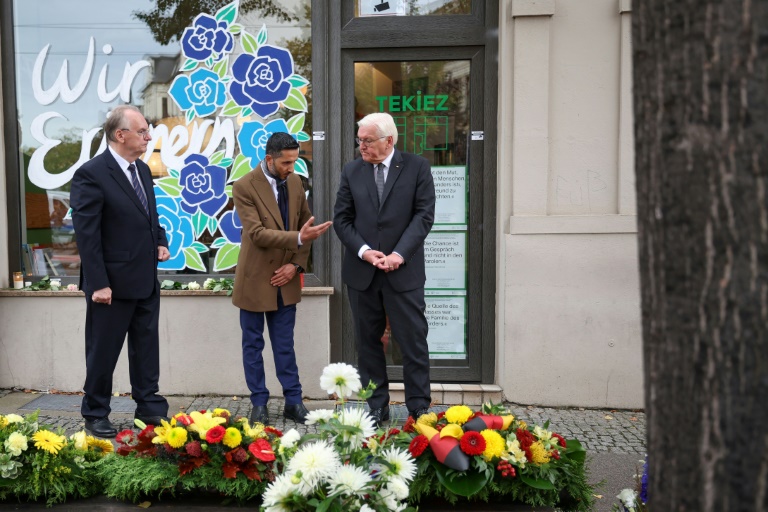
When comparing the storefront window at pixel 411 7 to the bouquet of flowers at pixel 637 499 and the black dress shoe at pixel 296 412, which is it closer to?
the black dress shoe at pixel 296 412

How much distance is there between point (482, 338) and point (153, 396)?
8.62 ft

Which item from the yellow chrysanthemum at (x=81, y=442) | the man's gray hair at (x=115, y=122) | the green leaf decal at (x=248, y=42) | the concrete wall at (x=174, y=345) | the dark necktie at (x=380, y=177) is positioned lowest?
the concrete wall at (x=174, y=345)

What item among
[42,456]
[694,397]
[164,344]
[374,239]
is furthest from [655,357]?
[164,344]

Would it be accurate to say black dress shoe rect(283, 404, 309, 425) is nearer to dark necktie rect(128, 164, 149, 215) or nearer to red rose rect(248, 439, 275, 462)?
dark necktie rect(128, 164, 149, 215)

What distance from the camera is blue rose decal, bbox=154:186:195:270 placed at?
626 cm

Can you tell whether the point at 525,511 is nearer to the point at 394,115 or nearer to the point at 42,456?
the point at 42,456

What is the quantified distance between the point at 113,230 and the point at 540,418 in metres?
3.25

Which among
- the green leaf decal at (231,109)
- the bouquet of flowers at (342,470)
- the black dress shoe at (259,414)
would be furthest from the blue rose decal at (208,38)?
the bouquet of flowers at (342,470)

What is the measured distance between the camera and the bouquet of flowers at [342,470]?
6.27ft

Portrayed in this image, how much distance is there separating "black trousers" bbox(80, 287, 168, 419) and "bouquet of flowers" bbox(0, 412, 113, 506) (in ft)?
6.16

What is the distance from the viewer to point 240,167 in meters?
6.22

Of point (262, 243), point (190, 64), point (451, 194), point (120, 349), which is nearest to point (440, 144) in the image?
point (451, 194)

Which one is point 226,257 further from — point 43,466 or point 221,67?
point 43,466

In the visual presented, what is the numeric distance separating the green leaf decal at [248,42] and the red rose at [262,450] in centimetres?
430
